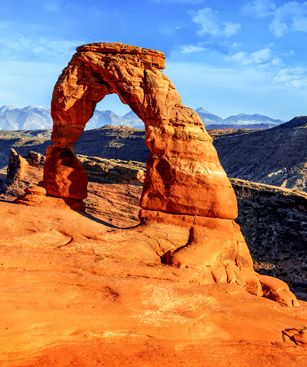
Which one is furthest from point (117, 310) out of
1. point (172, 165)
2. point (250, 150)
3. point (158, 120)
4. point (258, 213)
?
point (250, 150)

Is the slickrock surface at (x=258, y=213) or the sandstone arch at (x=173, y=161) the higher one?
the sandstone arch at (x=173, y=161)

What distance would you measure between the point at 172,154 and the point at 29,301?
7.58 m

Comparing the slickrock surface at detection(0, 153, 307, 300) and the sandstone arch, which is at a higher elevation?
the sandstone arch

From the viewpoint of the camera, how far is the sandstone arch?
14.4m

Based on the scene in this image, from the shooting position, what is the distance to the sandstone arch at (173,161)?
47.3 ft

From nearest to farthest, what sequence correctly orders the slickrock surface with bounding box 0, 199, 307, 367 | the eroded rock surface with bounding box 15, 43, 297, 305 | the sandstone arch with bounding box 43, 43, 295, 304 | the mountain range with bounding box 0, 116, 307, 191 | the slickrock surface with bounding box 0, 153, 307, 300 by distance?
the slickrock surface with bounding box 0, 199, 307, 367 < the eroded rock surface with bounding box 15, 43, 297, 305 < the sandstone arch with bounding box 43, 43, 295, 304 < the slickrock surface with bounding box 0, 153, 307, 300 < the mountain range with bounding box 0, 116, 307, 191

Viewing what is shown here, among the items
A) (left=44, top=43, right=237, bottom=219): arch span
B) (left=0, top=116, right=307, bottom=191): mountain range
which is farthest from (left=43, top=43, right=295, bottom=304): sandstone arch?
(left=0, top=116, right=307, bottom=191): mountain range

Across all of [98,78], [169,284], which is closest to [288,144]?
[98,78]

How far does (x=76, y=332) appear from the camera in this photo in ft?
28.1

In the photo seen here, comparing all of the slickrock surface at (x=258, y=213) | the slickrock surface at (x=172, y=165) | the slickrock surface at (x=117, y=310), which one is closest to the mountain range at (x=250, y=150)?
the slickrock surface at (x=258, y=213)

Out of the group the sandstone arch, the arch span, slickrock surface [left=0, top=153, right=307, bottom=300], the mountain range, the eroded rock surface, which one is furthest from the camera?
the mountain range

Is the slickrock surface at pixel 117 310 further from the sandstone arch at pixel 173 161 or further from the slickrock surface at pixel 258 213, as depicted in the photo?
the slickrock surface at pixel 258 213

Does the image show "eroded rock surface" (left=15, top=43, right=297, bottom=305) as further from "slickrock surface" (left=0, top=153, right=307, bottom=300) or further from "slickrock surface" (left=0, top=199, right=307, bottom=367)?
"slickrock surface" (left=0, top=153, right=307, bottom=300)

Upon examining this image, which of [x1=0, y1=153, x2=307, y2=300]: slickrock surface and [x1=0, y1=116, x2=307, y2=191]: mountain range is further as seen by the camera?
[x1=0, y1=116, x2=307, y2=191]: mountain range
